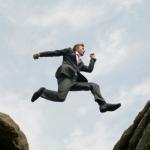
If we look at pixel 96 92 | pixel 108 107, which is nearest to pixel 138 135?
pixel 108 107

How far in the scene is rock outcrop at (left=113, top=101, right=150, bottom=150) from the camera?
1427cm

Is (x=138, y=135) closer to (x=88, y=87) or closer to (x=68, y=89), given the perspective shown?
(x=88, y=87)

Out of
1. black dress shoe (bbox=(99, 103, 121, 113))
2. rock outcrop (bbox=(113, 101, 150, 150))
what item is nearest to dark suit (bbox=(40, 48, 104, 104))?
black dress shoe (bbox=(99, 103, 121, 113))

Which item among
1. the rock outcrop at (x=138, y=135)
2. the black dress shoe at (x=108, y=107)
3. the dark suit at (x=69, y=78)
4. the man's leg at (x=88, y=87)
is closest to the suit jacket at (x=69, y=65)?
the dark suit at (x=69, y=78)

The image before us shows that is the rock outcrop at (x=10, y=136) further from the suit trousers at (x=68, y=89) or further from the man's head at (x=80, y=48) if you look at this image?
the man's head at (x=80, y=48)

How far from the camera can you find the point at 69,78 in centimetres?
1764

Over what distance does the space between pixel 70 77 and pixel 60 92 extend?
77 centimetres

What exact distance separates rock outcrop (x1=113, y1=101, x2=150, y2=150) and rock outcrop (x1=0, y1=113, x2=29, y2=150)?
393 cm

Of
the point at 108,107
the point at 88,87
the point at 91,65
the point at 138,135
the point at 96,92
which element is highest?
the point at 91,65

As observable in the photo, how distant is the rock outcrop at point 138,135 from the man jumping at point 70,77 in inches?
55.7

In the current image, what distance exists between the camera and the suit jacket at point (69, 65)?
17641 millimetres

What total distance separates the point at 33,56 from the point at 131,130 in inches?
180

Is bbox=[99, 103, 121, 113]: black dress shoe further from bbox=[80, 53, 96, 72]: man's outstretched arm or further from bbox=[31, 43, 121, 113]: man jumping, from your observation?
bbox=[80, 53, 96, 72]: man's outstretched arm

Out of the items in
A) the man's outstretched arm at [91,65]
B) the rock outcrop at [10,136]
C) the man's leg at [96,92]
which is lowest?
the rock outcrop at [10,136]
